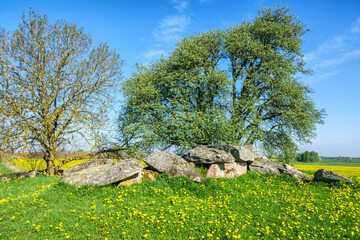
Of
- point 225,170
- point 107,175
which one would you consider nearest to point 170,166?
point 107,175

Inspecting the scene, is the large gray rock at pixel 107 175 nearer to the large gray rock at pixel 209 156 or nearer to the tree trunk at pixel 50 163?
the large gray rock at pixel 209 156

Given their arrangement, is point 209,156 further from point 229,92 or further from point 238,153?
point 229,92

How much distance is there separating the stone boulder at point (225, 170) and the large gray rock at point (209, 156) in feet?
1.72

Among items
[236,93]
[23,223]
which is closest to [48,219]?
[23,223]

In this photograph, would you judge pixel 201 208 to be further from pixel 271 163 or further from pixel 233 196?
pixel 271 163

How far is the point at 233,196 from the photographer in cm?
1188

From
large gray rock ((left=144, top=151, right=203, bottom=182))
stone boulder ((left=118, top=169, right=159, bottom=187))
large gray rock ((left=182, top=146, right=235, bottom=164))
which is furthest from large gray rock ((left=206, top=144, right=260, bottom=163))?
stone boulder ((left=118, top=169, right=159, bottom=187))

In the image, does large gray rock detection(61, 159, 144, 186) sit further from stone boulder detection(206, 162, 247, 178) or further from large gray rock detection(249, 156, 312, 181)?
large gray rock detection(249, 156, 312, 181)

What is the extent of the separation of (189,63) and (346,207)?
16713mm

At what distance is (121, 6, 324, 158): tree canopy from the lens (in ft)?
68.5

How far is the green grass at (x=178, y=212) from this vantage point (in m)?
7.68

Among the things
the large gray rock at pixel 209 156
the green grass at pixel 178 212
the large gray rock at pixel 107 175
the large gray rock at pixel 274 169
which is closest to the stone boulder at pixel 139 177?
the large gray rock at pixel 107 175

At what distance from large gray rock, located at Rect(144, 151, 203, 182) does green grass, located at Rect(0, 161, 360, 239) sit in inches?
28.3

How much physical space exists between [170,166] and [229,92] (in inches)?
448
